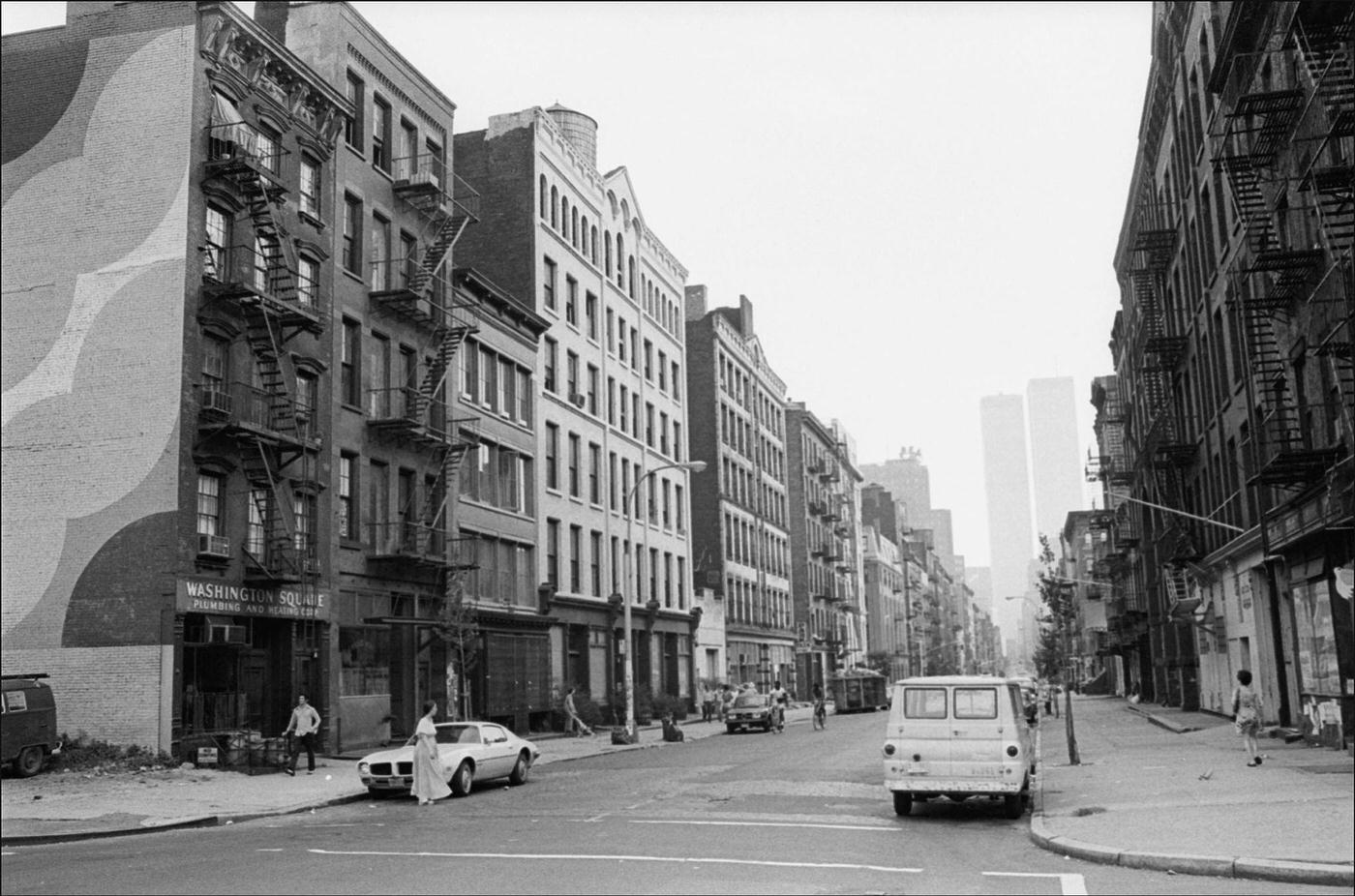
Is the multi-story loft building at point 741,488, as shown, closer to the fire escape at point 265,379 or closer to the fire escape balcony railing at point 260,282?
the fire escape at point 265,379

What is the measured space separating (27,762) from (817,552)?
7668 cm

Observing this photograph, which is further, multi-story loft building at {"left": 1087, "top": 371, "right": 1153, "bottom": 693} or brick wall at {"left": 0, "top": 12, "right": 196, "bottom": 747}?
multi-story loft building at {"left": 1087, "top": 371, "right": 1153, "bottom": 693}

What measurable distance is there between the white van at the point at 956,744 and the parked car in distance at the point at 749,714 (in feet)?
91.3

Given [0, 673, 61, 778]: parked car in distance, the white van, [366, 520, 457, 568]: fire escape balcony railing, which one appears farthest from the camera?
[366, 520, 457, 568]: fire escape balcony railing

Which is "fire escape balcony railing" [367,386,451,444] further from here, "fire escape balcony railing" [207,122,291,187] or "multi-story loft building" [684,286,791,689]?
"multi-story loft building" [684,286,791,689]

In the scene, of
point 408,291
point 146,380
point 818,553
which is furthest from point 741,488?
point 146,380

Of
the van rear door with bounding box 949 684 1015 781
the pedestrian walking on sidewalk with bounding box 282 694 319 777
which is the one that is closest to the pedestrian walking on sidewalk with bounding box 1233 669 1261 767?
the van rear door with bounding box 949 684 1015 781

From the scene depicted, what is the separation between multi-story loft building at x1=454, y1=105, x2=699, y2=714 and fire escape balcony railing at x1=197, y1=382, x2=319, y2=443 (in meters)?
12.4

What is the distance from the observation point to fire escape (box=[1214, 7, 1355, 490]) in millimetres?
22203

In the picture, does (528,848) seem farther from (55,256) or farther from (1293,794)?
(55,256)

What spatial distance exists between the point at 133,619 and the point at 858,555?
326ft

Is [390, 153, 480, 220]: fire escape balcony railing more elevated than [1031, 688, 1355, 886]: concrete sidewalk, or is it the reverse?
[390, 153, 480, 220]: fire escape balcony railing

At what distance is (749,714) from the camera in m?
46.3

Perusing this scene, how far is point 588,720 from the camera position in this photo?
4753cm
